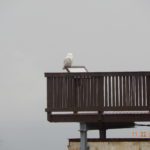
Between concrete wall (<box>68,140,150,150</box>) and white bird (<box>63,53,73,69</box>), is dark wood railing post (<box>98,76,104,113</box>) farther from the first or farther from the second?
white bird (<box>63,53,73,69</box>)

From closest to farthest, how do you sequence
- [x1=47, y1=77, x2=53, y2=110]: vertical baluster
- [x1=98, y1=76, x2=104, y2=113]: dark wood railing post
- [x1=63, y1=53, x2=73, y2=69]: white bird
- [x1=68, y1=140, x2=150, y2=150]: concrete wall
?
1. [x1=68, y1=140, x2=150, y2=150]: concrete wall
2. [x1=98, y1=76, x2=104, y2=113]: dark wood railing post
3. [x1=47, y1=77, x2=53, y2=110]: vertical baluster
4. [x1=63, y1=53, x2=73, y2=69]: white bird

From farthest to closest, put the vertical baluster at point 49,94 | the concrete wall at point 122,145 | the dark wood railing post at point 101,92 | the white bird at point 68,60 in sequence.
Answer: the white bird at point 68,60 → the vertical baluster at point 49,94 → the dark wood railing post at point 101,92 → the concrete wall at point 122,145

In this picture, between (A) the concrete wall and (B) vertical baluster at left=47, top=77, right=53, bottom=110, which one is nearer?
(A) the concrete wall

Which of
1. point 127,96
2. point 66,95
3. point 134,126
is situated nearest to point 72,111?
point 66,95

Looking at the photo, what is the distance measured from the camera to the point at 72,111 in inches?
891

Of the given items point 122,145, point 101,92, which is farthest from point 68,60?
point 122,145

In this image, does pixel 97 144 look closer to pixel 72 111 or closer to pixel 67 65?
pixel 72 111

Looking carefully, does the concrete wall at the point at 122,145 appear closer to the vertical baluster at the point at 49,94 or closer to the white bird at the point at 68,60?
the vertical baluster at the point at 49,94

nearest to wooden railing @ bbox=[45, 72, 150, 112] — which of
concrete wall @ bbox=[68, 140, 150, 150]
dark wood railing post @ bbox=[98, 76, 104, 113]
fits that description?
dark wood railing post @ bbox=[98, 76, 104, 113]

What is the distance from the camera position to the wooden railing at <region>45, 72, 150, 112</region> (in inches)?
885

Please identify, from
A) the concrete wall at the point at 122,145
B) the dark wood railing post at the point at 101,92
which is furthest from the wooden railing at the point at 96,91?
the concrete wall at the point at 122,145

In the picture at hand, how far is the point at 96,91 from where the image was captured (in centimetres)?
2267

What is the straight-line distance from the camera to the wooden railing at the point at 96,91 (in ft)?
73.7

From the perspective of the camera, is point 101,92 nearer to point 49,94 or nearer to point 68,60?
point 49,94
